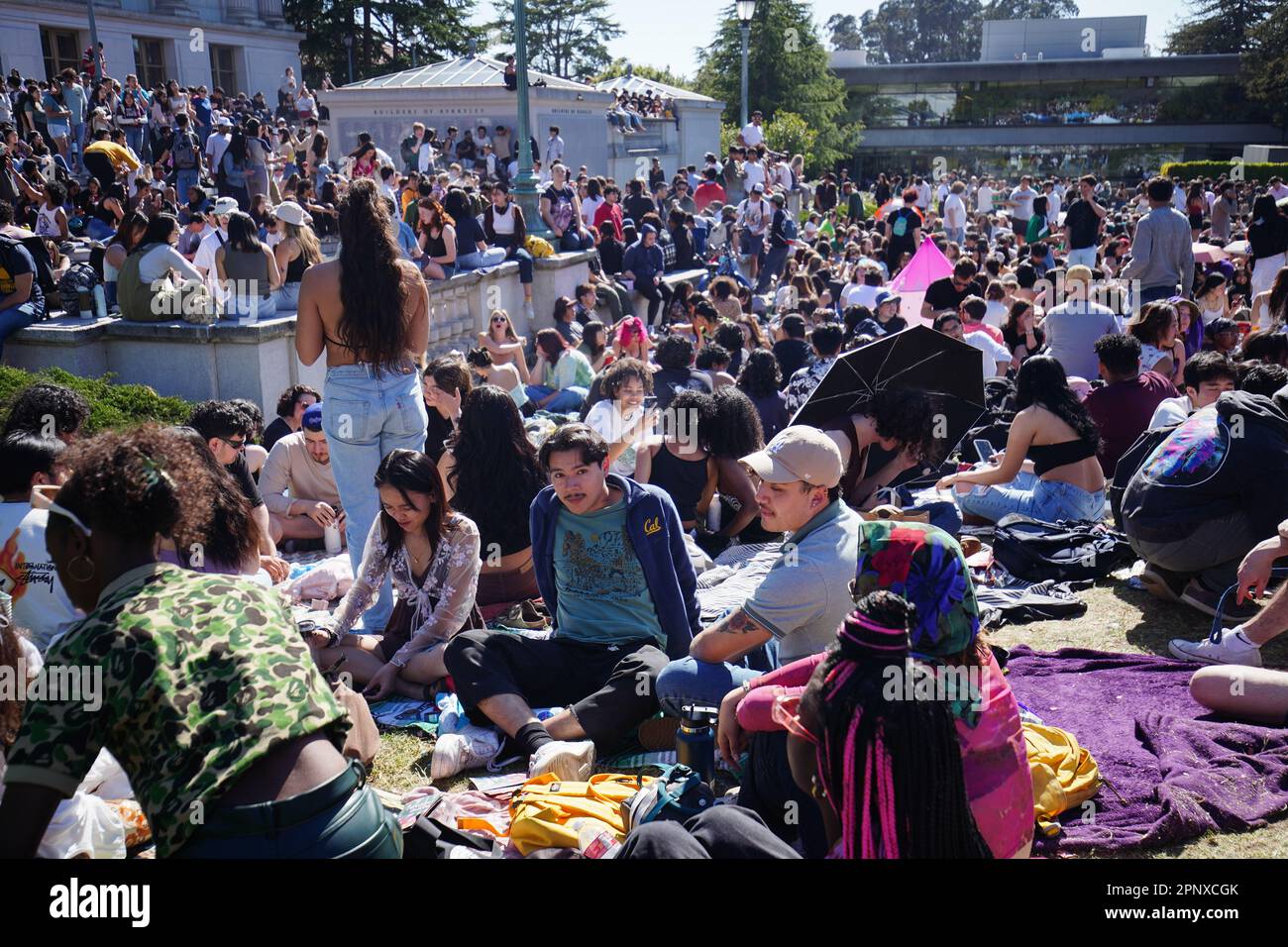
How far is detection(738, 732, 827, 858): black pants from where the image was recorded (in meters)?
3.44

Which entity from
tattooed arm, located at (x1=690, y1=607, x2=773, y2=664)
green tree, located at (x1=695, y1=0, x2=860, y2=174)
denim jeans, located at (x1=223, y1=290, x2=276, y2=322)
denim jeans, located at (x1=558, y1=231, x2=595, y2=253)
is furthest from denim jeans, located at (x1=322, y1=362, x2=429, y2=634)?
green tree, located at (x1=695, y1=0, x2=860, y2=174)

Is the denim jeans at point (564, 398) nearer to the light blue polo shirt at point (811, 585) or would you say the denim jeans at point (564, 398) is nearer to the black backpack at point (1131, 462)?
the black backpack at point (1131, 462)

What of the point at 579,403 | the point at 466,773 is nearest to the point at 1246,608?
the point at 466,773

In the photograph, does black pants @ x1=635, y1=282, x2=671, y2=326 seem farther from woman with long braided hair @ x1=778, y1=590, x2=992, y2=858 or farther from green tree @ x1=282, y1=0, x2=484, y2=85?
green tree @ x1=282, y1=0, x2=484, y2=85

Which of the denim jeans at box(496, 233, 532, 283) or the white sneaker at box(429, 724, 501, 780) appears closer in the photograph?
the white sneaker at box(429, 724, 501, 780)

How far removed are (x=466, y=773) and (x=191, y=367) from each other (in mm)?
5457

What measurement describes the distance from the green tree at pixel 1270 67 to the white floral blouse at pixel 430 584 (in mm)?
50254

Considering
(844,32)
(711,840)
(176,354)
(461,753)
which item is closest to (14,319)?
(176,354)

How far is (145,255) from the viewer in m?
8.80

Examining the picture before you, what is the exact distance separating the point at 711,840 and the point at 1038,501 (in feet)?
15.3

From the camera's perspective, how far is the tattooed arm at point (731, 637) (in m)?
4.12

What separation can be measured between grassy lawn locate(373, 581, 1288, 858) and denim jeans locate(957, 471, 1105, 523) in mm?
636

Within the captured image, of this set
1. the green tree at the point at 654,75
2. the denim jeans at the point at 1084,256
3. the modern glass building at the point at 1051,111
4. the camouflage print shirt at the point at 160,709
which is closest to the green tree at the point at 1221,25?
the modern glass building at the point at 1051,111

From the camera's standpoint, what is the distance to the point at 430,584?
5207 millimetres
